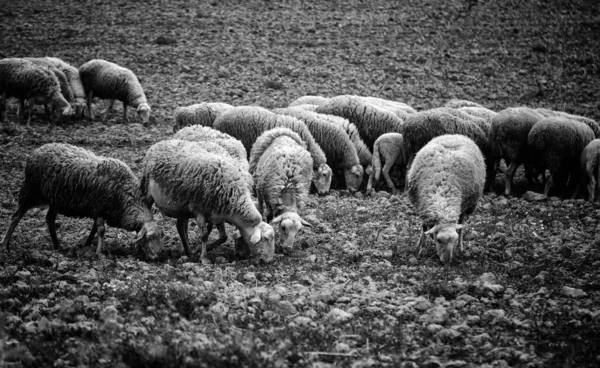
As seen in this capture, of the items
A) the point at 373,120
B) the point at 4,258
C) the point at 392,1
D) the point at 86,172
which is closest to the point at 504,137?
the point at 373,120

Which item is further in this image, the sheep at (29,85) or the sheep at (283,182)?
the sheep at (29,85)

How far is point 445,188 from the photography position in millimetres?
9703

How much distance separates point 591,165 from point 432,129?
335 centimetres

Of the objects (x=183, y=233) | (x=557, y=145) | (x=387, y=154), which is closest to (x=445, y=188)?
(x=183, y=233)

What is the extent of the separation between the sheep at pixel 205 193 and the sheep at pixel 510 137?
22.8 ft

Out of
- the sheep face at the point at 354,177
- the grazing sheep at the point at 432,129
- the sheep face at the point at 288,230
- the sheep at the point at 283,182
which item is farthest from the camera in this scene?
the sheep face at the point at 354,177

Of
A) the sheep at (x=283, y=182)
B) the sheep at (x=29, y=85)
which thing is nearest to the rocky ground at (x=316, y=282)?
the sheep at (x=283, y=182)

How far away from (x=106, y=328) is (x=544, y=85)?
2077 centimetres

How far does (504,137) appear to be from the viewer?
14578 millimetres

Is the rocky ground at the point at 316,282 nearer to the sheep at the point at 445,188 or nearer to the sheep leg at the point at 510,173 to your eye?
the sheep at the point at 445,188

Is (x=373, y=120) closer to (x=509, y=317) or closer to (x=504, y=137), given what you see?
(x=504, y=137)

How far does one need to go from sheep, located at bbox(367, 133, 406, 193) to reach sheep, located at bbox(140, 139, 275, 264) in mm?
5942

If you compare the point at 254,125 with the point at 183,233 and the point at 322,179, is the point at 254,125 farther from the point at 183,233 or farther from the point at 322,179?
the point at 183,233

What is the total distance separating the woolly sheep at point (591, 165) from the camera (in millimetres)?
13383
